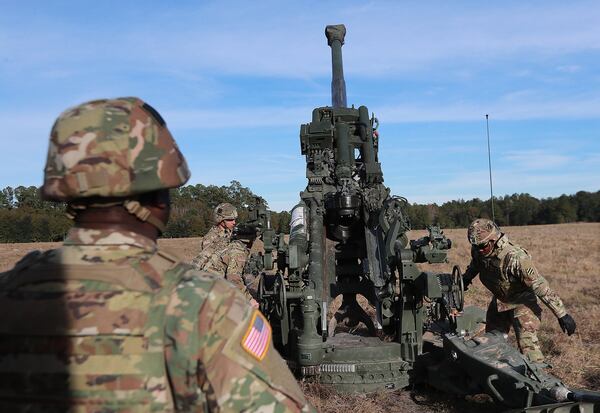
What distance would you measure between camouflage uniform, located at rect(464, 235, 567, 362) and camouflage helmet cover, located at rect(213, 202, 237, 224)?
309cm

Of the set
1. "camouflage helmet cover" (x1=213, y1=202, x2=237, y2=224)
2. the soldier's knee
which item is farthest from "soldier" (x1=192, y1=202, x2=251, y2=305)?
the soldier's knee

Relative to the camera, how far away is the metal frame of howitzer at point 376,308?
203 inches

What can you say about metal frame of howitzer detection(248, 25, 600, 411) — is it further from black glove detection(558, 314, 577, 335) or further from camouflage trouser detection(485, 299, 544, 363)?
black glove detection(558, 314, 577, 335)

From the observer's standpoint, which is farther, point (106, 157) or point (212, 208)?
point (212, 208)

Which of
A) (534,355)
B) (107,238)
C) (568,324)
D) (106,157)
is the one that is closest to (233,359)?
(107,238)

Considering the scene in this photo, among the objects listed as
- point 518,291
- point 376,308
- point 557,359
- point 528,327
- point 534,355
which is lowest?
point 557,359

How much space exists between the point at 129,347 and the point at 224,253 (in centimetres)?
565

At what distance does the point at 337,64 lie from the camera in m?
11.3

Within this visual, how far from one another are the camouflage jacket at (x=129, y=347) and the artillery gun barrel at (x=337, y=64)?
9092mm

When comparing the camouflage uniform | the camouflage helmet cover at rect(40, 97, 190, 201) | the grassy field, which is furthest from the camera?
the camouflage uniform

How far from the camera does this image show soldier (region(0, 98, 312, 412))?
4.81 feet

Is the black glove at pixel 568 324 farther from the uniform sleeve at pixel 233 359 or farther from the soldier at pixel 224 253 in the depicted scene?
the uniform sleeve at pixel 233 359

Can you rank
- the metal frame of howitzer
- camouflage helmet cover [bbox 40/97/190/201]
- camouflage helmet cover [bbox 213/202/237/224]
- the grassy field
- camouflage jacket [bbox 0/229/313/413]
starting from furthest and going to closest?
camouflage helmet cover [bbox 213/202/237/224], the grassy field, the metal frame of howitzer, camouflage helmet cover [bbox 40/97/190/201], camouflage jacket [bbox 0/229/313/413]

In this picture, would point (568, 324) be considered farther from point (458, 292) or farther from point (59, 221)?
point (59, 221)
